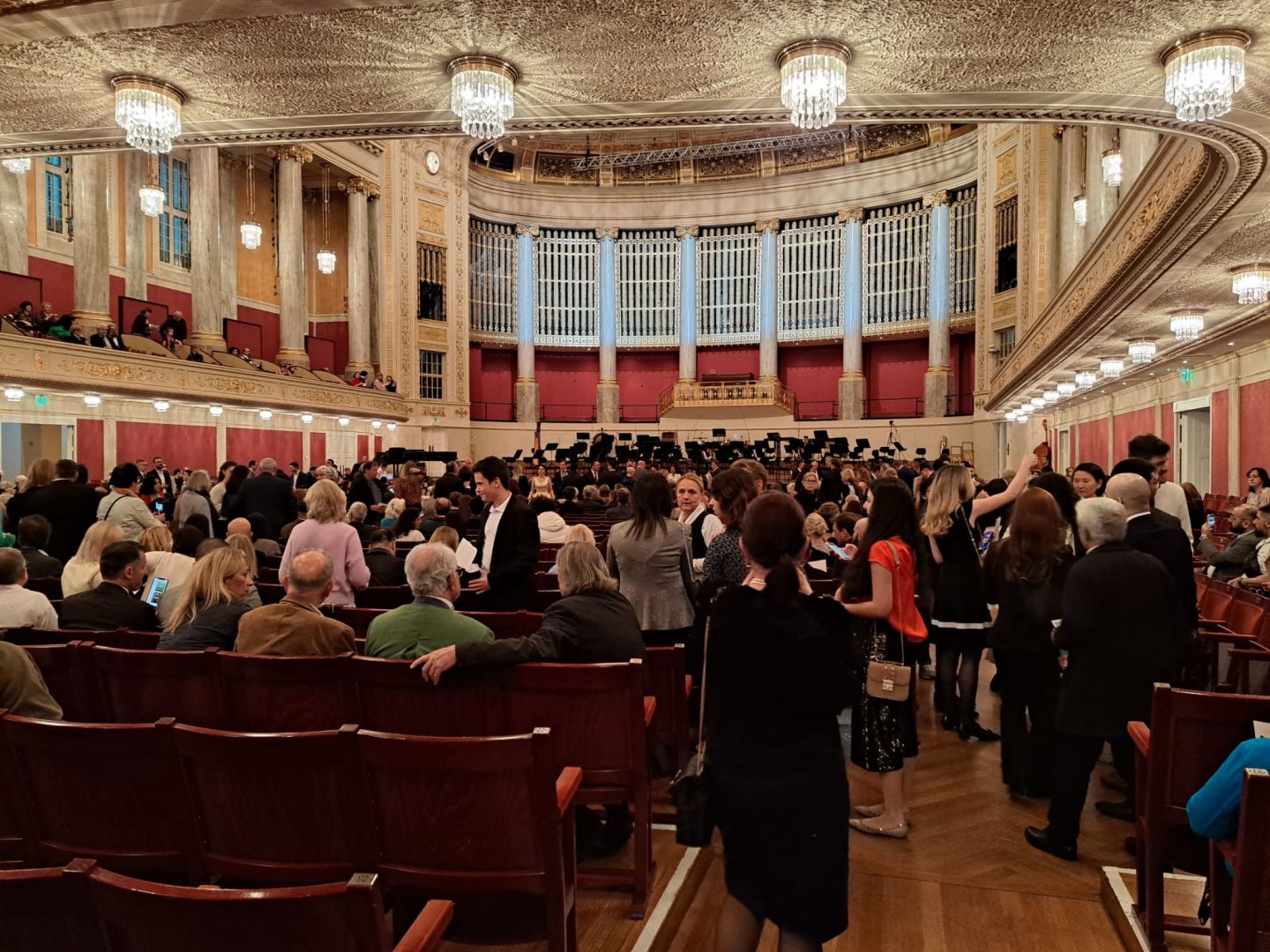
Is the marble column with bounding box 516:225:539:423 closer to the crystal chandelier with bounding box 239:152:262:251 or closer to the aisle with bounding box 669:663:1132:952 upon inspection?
the crystal chandelier with bounding box 239:152:262:251

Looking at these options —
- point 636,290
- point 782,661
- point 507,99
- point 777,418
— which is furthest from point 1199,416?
point 636,290

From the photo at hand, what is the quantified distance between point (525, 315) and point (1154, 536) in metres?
23.4

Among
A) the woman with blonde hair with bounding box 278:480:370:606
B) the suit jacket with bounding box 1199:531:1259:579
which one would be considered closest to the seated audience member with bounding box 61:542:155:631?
the woman with blonde hair with bounding box 278:480:370:606

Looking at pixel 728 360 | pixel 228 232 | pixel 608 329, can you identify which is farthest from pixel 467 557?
pixel 728 360

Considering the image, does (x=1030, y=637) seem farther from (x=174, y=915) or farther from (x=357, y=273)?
(x=357, y=273)

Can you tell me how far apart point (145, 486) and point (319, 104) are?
159 inches

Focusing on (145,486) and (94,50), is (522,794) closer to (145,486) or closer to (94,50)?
(94,50)

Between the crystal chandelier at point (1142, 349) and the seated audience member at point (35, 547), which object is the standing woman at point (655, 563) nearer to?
the seated audience member at point (35, 547)

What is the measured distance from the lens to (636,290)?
2603 centimetres

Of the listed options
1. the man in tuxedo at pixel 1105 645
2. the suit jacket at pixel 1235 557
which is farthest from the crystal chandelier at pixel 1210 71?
the suit jacket at pixel 1235 557

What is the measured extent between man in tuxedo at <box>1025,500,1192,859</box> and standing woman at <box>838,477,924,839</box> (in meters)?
0.55

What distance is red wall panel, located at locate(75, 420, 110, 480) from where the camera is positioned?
42.1 feet

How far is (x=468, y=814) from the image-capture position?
2.05m

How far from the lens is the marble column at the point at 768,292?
2480cm
